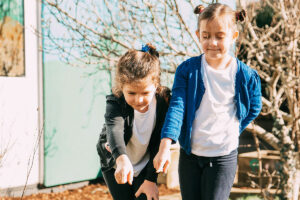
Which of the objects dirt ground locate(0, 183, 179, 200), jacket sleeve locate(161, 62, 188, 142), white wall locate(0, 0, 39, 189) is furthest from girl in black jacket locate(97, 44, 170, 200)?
dirt ground locate(0, 183, 179, 200)

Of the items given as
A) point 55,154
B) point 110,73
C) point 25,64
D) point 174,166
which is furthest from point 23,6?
point 174,166

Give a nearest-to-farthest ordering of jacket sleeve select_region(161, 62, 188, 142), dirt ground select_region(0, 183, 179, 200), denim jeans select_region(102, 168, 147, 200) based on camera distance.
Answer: jacket sleeve select_region(161, 62, 188, 142), denim jeans select_region(102, 168, 147, 200), dirt ground select_region(0, 183, 179, 200)

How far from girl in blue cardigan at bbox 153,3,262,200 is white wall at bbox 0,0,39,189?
3.04m

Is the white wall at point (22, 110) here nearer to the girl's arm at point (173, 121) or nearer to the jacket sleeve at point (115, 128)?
the jacket sleeve at point (115, 128)

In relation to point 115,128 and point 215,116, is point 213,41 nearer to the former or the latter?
point 215,116

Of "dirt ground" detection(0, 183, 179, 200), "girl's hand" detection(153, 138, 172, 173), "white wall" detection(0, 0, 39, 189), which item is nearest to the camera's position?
"girl's hand" detection(153, 138, 172, 173)

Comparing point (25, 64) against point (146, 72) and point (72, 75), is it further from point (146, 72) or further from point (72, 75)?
point (146, 72)

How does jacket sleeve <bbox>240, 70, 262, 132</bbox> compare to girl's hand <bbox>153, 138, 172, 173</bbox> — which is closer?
girl's hand <bbox>153, 138, 172, 173</bbox>

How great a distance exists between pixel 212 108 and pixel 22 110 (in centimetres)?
340

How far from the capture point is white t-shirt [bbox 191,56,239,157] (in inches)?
89.2

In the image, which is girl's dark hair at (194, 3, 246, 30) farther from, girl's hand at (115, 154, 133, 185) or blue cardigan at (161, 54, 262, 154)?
girl's hand at (115, 154, 133, 185)

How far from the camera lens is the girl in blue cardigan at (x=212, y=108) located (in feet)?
7.35

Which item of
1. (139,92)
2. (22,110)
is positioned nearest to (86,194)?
(22,110)

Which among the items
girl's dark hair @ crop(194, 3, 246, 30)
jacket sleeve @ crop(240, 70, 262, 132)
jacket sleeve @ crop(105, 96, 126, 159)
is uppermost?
girl's dark hair @ crop(194, 3, 246, 30)
